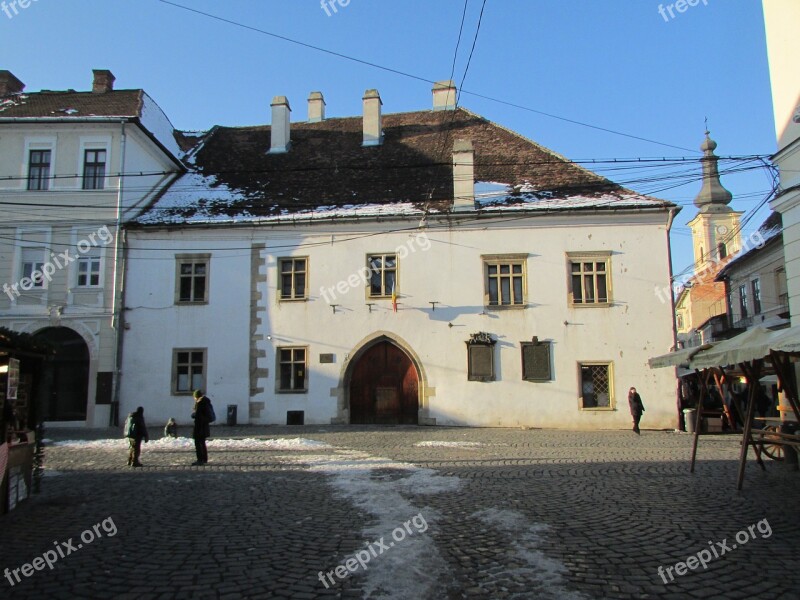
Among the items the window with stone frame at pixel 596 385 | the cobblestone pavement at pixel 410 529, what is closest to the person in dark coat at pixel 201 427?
the cobblestone pavement at pixel 410 529

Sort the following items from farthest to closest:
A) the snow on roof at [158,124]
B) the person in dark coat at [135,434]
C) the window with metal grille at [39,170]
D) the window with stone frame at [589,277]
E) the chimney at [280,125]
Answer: the chimney at [280,125] → the snow on roof at [158,124] → the window with metal grille at [39,170] → the window with stone frame at [589,277] → the person in dark coat at [135,434]

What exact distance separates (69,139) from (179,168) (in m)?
4.67

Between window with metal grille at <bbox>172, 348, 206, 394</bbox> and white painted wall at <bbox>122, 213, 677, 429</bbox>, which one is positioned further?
window with metal grille at <bbox>172, 348, 206, 394</bbox>

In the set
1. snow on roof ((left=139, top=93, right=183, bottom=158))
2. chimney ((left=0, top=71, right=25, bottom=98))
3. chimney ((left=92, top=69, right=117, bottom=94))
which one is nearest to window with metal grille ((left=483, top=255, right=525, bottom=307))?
snow on roof ((left=139, top=93, right=183, bottom=158))

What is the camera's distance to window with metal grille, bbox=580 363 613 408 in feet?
70.9

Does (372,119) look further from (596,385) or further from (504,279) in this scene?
(596,385)

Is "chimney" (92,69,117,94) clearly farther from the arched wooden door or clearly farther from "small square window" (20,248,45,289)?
the arched wooden door

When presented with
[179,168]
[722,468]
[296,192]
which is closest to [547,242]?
[296,192]

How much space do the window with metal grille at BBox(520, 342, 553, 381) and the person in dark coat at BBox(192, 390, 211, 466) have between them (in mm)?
12022

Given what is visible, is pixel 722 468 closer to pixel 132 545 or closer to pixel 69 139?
pixel 132 545

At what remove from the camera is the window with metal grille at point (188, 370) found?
2302 cm

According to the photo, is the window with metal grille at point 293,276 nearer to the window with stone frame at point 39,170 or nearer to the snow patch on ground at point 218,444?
the snow patch on ground at point 218,444

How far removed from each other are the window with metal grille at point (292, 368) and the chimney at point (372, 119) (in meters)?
10.3

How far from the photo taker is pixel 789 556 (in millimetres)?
6203
